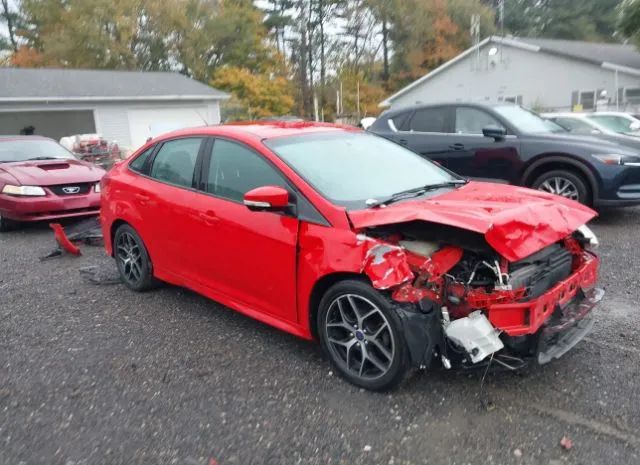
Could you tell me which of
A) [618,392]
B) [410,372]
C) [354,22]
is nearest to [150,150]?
[410,372]

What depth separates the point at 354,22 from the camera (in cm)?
4409

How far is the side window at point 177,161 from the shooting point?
171 inches

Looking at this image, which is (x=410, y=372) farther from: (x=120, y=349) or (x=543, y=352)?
(x=120, y=349)

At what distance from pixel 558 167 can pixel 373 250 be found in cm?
510


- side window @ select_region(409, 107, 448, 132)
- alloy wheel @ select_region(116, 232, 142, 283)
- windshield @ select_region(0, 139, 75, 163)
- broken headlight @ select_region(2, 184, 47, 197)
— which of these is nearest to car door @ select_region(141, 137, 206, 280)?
alloy wheel @ select_region(116, 232, 142, 283)

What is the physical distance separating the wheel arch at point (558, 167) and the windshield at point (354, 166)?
3.40 m

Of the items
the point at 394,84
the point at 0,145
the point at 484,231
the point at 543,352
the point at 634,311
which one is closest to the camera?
the point at 484,231

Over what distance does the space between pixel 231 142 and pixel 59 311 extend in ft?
7.21

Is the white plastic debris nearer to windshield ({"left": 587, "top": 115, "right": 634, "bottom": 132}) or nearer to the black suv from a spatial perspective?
the black suv

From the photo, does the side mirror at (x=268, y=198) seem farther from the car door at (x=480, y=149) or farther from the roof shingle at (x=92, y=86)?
the roof shingle at (x=92, y=86)

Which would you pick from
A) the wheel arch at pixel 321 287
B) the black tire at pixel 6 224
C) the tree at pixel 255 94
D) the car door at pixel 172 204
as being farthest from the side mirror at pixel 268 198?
the tree at pixel 255 94

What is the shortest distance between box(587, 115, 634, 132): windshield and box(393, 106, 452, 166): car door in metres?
6.24

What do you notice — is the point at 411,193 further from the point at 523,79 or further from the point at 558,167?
the point at 523,79

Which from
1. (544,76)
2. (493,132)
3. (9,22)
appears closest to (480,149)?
(493,132)
